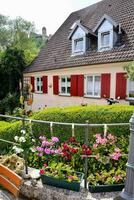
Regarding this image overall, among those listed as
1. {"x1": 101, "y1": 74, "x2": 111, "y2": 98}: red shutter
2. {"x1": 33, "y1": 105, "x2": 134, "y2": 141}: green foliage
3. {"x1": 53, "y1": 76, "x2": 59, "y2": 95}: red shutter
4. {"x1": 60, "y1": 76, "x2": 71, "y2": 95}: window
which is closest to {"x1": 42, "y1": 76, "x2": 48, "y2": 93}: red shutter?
{"x1": 53, "y1": 76, "x2": 59, "y2": 95}: red shutter

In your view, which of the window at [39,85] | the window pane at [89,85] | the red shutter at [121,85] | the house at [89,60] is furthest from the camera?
the window at [39,85]

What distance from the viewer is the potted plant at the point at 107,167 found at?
13.1 ft

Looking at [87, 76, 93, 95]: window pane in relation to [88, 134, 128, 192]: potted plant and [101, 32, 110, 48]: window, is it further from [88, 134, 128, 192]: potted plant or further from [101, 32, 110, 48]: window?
[88, 134, 128, 192]: potted plant

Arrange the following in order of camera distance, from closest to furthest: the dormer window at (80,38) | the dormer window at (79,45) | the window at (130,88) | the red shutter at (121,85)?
the window at (130,88)
the red shutter at (121,85)
the dormer window at (80,38)
the dormer window at (79,45)

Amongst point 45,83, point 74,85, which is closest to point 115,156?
point 74,85

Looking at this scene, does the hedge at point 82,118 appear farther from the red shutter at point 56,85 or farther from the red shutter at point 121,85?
the red shutter at point 56,85

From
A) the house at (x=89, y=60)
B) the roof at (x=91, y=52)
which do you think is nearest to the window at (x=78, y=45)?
the house at (x=89, y=60)

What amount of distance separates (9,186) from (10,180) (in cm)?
10

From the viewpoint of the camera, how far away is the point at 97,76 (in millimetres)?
14898

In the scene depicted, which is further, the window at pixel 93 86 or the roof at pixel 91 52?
the window at pixel 93 86

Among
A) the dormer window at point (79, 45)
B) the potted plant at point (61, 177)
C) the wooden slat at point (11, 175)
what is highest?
the dormer window at point (79, 45)

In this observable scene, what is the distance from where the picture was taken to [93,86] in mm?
15062

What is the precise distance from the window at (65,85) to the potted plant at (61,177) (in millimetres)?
12798

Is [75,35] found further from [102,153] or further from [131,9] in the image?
[102,153]
